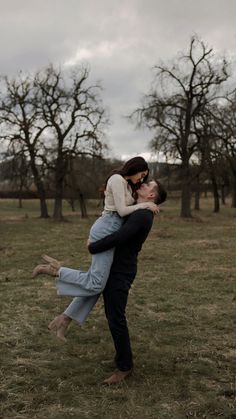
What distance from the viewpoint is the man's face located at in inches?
160

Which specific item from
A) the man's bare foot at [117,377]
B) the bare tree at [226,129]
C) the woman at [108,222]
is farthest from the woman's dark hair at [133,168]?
the bare tree at [226,129]

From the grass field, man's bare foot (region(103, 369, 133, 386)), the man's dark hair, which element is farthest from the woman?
the grass field

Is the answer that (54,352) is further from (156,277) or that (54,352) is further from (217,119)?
(217,119)

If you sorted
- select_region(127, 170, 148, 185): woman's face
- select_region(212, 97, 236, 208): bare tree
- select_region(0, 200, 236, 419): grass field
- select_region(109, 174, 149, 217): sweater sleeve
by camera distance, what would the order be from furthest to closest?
select_region(212, 97, 236, 208): bare tree < select_region(127, 170, 148, 185): woman's face < select_region(109, 174, 149, 217): sweater sleeve < select_region(0, 200, 236, 419): grass field

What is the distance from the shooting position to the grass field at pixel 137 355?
3.61 meters

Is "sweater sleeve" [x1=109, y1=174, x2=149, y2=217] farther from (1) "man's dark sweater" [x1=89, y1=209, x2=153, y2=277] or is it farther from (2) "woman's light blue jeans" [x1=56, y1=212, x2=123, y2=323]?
(2) "woman's light blue jeans" [x1=56, y1=212, x2=123, y2=323]

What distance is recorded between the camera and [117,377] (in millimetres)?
4062

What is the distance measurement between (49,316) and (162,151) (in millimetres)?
25052

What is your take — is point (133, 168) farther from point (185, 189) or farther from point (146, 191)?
point (185, 189)

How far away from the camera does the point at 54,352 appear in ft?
16.0

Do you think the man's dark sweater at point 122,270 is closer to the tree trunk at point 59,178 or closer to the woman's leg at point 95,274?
the woman's leg at point 95,274

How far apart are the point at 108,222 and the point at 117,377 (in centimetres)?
133

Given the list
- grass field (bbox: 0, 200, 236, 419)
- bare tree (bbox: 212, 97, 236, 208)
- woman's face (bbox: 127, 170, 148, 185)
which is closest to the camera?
grass field (bbox: 0, 200, 236, 419)

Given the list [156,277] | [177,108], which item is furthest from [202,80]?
[156,277]
